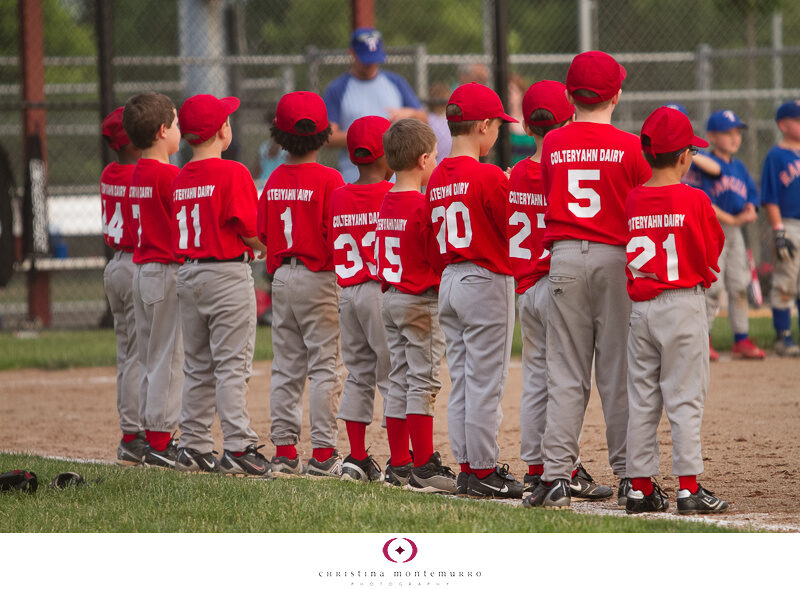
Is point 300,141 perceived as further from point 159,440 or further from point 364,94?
point 364,94

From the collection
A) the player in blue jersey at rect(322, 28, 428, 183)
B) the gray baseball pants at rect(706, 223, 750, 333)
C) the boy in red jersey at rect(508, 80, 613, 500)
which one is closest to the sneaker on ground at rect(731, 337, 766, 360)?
the gray baseball pants at rect(706, 223, 750, 333)

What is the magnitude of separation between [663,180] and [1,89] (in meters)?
14.1

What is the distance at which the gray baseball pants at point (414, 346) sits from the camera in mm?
5242

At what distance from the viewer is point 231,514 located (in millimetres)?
4496

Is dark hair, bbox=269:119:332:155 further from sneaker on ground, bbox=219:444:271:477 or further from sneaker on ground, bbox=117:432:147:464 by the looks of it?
sneaker on ground, bbox=117:432:147:464

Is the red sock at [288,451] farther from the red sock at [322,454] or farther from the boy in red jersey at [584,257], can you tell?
the boy in red jersey at [584,257]

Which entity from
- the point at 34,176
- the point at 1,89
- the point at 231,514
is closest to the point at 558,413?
the point at 231,514

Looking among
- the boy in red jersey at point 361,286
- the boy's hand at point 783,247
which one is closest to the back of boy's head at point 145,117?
the boy in red jersey at point 361,286

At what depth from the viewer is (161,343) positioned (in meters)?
6.18

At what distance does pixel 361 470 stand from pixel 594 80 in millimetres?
2101

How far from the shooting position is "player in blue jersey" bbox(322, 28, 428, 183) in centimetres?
940

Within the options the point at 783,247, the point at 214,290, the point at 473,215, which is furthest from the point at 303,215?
the point at 783,247

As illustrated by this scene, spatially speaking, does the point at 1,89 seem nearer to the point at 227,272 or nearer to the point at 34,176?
the point at 34,176

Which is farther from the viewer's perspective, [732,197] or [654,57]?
[654,57]
